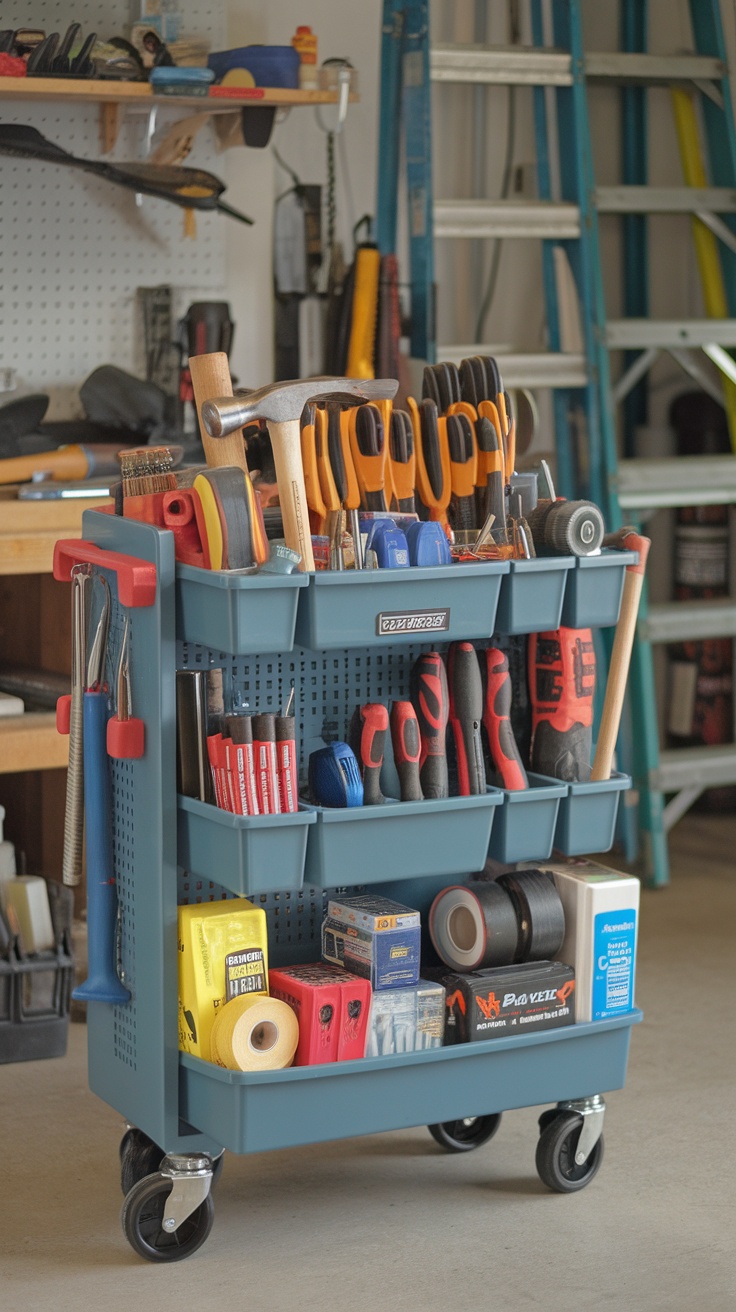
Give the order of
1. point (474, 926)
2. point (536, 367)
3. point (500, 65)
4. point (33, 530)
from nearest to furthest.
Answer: point (474, 926) < point (33, 530) < point (500, 65) < point (536, 367)

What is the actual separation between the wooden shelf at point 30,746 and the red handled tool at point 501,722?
42.4 inches

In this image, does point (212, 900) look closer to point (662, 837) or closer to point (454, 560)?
point (454, 560)

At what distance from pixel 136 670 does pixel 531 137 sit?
2.68 metres

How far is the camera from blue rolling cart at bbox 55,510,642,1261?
2.11 m

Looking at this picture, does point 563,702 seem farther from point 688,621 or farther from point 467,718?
point 688,621

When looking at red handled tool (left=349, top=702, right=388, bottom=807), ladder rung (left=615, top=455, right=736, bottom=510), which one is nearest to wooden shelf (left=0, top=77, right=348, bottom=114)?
ladder rung (left=615, top=455, right=736, bottom=510)

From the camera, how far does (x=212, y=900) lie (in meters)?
2.30

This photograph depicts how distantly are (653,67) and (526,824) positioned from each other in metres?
2.37

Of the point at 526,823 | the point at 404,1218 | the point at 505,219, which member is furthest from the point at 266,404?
the point at 505,219

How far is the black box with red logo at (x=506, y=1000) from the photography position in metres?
2.27

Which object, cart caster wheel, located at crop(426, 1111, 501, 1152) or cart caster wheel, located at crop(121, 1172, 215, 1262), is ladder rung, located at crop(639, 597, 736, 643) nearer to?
cart caster wheel, located at crop(426, 1111, 501, 1152)

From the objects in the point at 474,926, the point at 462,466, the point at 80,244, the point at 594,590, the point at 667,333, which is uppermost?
the point at 80,244

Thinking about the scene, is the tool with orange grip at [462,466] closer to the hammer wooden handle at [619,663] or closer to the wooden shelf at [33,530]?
the hammer wooden handle at [619,663]

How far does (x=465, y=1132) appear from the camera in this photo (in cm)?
260
